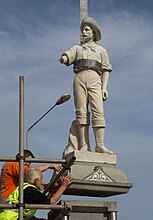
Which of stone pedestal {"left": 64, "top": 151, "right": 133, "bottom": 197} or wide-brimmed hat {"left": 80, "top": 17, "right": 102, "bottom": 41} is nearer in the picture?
stone pedestal {"left": 64, "top": 151, "right": 133, "bottom": 197}

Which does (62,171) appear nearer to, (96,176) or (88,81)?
(96,176)

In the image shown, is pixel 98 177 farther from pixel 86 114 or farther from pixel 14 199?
pixel 14 199

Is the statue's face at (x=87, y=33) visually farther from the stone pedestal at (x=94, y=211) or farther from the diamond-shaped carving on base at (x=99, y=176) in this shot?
the stone pedestal at (x=94, y=211)

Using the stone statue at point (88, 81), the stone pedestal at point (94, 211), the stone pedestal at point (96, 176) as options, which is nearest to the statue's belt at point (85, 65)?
the stone statue at point (88, 81)

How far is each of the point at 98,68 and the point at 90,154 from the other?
5.18ft

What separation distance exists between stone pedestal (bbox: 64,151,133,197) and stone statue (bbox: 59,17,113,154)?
0.23 meters

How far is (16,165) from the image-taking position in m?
5.50

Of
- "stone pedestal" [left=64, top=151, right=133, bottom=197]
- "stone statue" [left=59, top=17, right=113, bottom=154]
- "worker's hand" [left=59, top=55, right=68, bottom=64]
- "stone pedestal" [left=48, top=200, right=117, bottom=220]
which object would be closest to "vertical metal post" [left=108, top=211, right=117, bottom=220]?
"stone pedestal" [left=48, top=200, right=117, bottom=220]

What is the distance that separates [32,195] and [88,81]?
401cm

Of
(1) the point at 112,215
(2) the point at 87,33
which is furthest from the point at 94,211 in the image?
(2) the point at 87,33

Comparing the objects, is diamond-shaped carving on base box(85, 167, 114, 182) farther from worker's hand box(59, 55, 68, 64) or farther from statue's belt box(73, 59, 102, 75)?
worker's hand box(59, 55, 68, 64)

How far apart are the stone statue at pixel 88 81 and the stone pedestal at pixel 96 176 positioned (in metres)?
Result: 0.23

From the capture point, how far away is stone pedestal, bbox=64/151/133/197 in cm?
752

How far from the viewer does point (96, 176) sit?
765cm
